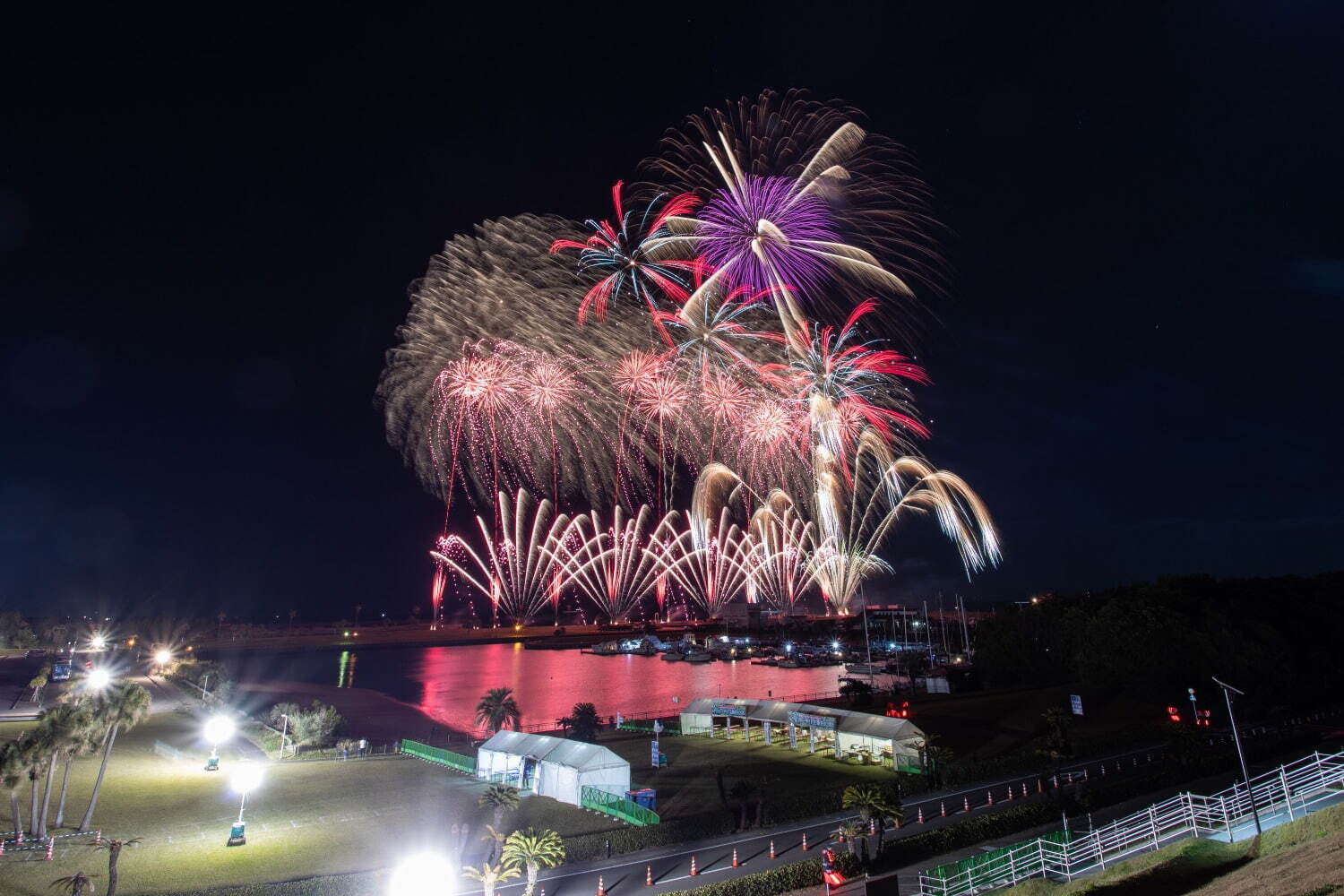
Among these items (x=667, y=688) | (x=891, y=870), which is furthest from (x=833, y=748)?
(x=667, y=688)

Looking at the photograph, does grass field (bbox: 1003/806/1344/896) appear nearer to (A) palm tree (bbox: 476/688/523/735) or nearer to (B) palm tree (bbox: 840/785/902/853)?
(B) palm tree (bbox: 840/785/902/853)

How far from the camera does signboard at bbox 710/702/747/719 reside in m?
46.0

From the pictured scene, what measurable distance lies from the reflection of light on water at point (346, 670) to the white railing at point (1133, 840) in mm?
108505

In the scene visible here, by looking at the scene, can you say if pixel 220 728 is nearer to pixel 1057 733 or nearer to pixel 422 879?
pixel 422 879

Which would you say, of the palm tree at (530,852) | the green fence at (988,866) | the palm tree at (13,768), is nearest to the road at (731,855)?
the palm tree at (530,852)

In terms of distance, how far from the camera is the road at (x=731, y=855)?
70.7 feet

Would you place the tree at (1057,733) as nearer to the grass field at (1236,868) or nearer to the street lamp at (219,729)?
the grass field at (1236,868)

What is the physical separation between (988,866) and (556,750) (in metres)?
19.1

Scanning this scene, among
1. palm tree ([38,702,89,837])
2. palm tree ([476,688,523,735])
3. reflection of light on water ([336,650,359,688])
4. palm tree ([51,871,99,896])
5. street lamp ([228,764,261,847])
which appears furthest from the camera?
reflection of light on water ([336,650,359,688])

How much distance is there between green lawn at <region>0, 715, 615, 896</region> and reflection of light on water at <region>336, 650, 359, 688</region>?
7734 centimetres

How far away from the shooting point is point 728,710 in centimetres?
4694

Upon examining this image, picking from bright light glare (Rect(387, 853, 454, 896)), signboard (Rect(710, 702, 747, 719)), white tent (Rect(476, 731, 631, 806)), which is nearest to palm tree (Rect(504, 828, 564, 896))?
bright light glare (Rect(387, 853, 454, 896))

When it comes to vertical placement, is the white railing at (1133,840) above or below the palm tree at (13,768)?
below

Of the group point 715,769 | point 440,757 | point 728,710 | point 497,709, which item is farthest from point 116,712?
point 728,710
